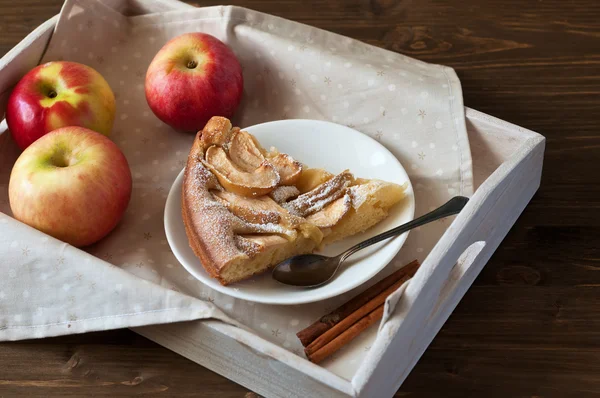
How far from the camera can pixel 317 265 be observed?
122 centimetres

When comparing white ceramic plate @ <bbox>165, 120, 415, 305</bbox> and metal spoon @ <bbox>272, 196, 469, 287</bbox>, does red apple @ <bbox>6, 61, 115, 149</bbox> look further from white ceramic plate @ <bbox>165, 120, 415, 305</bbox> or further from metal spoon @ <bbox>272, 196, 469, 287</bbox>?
metal spoon @ <bbox>272, 196, 469, 287</bbox>

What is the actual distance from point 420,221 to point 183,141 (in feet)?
1.79

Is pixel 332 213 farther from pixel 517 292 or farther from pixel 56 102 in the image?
pixel 56 102

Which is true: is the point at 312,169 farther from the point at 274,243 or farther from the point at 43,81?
the point at 43,81

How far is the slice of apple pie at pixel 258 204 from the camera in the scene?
1218mm

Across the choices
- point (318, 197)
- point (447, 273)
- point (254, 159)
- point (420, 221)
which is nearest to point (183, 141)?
point (254, 159)

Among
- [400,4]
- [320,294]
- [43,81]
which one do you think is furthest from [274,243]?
[400,4]

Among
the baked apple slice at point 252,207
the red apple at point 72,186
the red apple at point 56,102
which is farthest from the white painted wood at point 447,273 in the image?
the red apple at point 56,102

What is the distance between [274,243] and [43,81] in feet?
1.93

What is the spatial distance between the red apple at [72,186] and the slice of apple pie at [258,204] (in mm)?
129

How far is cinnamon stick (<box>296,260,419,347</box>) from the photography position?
117cm

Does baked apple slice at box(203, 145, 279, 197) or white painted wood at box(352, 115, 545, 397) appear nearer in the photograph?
white painted wood at box(352, 115, 545, 397)

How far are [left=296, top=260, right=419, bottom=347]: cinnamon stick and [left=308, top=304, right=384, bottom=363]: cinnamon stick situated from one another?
3 centimetres

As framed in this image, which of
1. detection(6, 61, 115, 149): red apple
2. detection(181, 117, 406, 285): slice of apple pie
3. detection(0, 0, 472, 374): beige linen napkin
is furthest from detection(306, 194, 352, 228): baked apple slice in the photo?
detection(6, 61, 115, 149): red apple
